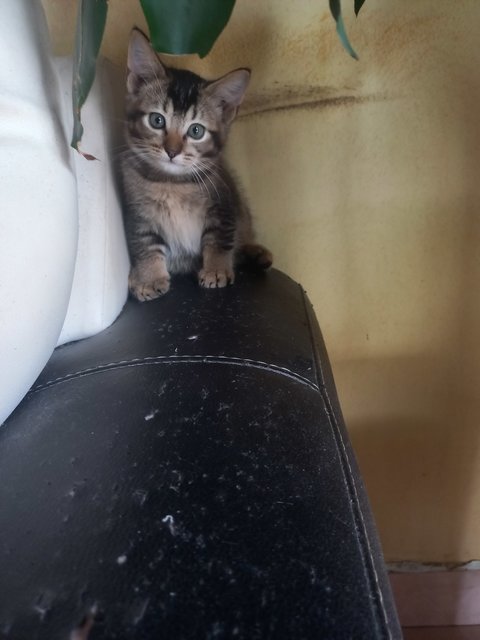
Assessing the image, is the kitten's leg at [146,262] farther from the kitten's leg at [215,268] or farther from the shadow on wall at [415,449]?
the shadow on wall at [415,449]

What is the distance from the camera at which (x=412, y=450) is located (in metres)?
1.22

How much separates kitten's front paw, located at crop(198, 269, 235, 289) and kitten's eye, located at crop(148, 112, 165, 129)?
294 mm

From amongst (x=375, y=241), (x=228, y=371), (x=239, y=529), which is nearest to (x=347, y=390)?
(x=375, y=241)

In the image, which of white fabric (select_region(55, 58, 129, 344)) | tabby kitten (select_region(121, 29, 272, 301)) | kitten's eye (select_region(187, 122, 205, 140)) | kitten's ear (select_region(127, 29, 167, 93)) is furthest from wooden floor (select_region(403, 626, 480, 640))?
kitten's ear (select_region(127, 29, 167, 93))

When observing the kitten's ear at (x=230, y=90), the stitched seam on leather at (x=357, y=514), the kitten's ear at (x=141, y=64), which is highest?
the kitten's ear at (x=141, y=64)

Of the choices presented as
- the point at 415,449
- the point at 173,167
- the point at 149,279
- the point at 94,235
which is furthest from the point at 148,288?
the point at 415,449

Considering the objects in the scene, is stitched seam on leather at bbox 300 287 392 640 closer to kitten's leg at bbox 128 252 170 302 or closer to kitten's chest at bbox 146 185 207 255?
kitten's leg at bbox 128 252 170 302

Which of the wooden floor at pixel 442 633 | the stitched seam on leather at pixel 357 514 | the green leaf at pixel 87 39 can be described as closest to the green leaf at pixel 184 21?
the green leaf at pixel 87 39

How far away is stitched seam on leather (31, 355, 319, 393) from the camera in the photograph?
58 cm

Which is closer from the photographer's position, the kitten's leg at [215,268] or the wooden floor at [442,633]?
the kitten's leg at [215,268]

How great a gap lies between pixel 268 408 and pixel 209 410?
55 millimetres

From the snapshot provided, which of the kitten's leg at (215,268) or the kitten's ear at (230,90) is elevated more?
the kitten's ear at (230,90)

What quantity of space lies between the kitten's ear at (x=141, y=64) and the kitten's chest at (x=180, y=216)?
19cm

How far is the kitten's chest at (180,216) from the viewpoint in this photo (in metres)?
1.02
